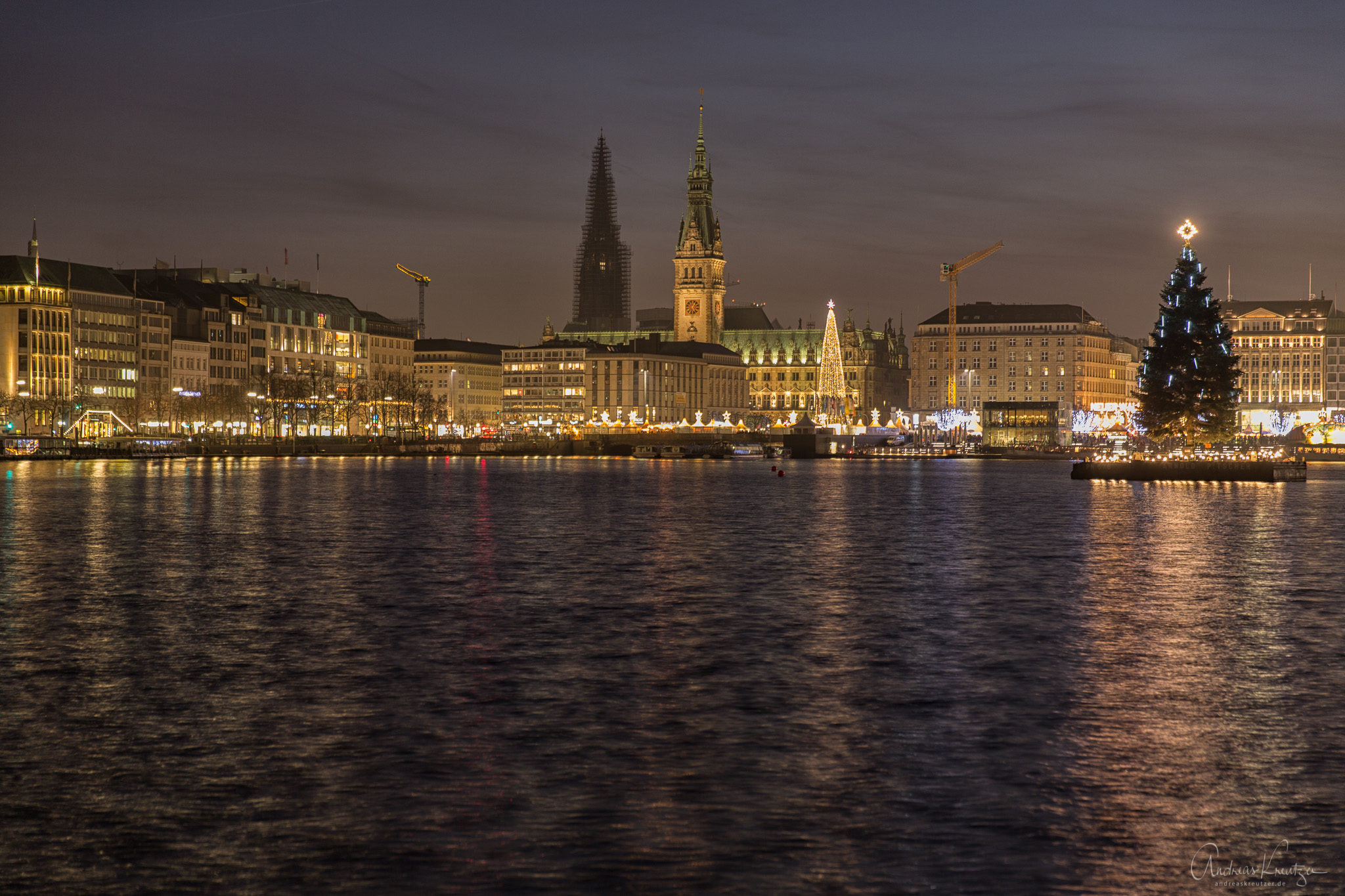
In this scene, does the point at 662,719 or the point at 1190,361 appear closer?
the point at 662,719

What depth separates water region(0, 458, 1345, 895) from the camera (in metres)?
16.0

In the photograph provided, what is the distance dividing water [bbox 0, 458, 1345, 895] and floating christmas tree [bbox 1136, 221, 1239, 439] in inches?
2488

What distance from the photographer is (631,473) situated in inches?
6181

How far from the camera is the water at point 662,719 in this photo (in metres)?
16.0

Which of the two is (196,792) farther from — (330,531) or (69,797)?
(330,531)

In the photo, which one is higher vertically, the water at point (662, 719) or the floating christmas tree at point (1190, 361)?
the floating christmas tree at point (1190, 361)

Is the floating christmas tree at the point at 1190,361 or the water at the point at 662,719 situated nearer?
the water at the point at 662,719

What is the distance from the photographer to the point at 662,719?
23438mm

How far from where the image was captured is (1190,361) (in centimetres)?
11719

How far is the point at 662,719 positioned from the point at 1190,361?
4045 inches

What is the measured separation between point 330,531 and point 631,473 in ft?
301

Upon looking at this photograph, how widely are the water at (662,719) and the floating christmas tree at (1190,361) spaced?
63.2 m

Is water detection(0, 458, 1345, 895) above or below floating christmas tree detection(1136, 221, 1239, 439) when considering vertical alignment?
below

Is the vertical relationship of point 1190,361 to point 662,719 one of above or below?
above
